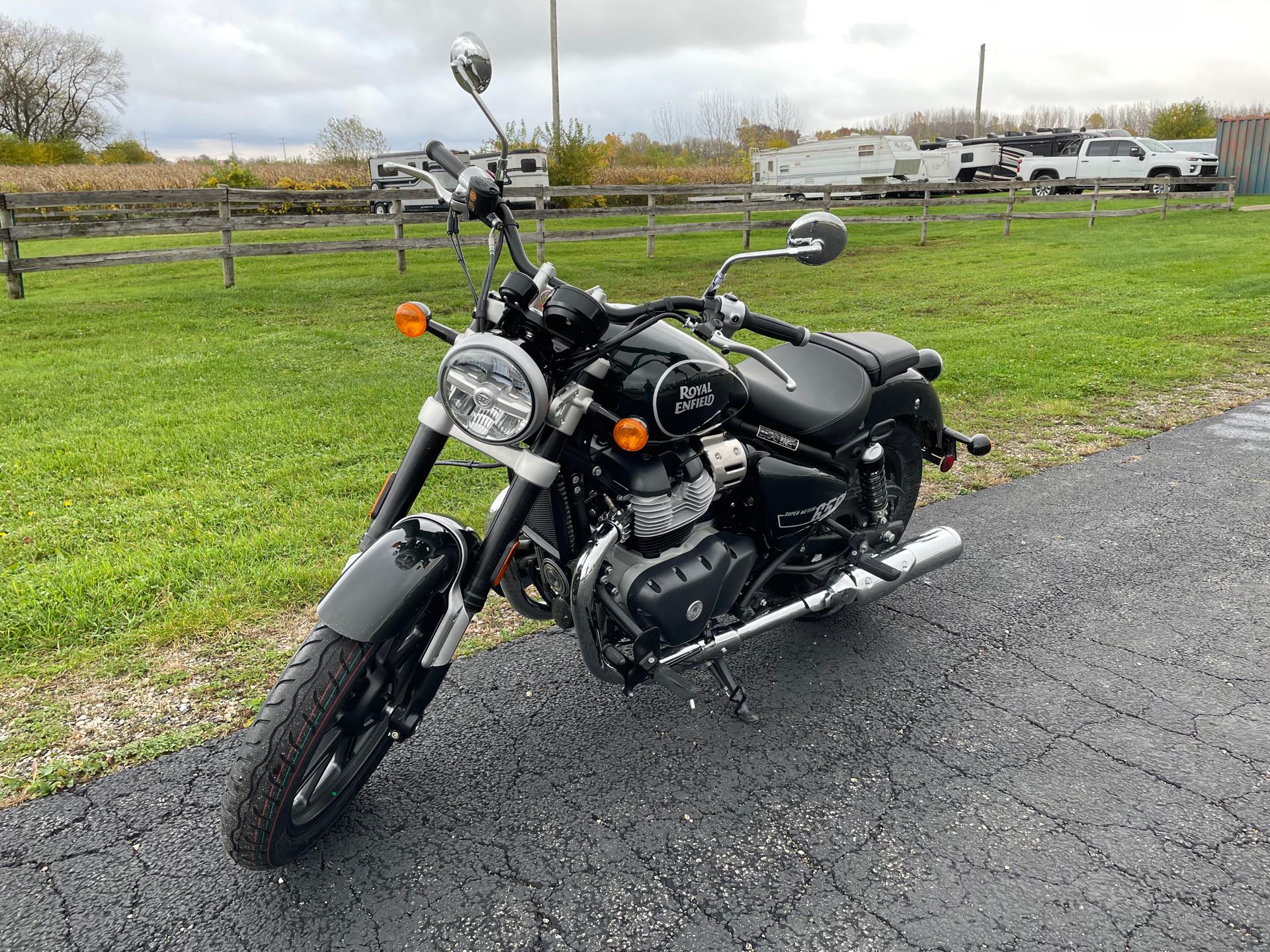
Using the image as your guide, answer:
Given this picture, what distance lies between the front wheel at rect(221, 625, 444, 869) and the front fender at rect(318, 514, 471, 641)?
0.06 metres

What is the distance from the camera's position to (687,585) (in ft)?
8.75

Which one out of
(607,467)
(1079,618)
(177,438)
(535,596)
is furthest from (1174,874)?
(177,438)

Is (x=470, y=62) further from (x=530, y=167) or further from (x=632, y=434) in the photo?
(x=530, y=167)

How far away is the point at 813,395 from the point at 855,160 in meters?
32.3

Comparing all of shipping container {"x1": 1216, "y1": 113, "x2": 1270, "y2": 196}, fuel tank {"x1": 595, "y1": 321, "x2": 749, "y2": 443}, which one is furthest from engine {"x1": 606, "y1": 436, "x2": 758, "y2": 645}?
shipping container {"x1": 1216, "y1": 113, "x2": 1270, "y2": 196}

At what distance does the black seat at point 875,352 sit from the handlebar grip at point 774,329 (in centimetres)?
63

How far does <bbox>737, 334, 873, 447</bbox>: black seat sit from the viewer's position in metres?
3.00

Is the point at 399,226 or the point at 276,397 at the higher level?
the point at 399,226

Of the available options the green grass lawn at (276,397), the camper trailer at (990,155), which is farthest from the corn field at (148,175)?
the camper trailer at (990,155)

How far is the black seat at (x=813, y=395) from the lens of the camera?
300cm

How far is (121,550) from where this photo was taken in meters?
4.27

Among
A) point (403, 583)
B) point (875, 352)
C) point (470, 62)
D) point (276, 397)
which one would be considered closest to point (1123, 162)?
point (276, 397)

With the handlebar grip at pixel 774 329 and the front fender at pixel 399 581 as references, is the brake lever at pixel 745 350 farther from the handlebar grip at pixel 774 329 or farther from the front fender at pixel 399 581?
the front fender at pixel 399 581

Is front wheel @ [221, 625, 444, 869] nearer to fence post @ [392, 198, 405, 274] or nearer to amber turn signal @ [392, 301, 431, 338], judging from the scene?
amber turn signal @ [392, 301, 431, 338]
